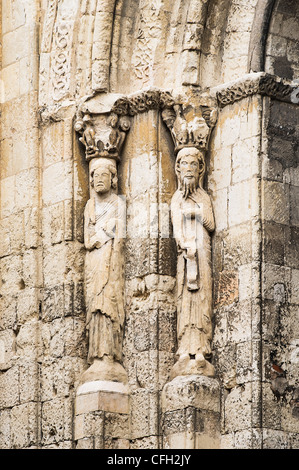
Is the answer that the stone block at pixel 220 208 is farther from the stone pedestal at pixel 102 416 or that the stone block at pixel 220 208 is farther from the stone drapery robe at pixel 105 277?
the stone pedestal at pixel 102 416

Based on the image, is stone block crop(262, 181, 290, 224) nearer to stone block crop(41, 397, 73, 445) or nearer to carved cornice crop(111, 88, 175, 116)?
carved cornice crop(111, 88, 175, 116)

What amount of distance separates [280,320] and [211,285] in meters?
0.74

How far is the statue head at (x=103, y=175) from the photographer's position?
17453mm

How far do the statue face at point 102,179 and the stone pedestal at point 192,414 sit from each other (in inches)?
76.1

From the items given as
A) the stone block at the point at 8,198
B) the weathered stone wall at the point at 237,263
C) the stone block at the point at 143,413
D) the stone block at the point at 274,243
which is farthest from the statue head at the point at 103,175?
the stone block at the point at 143,413

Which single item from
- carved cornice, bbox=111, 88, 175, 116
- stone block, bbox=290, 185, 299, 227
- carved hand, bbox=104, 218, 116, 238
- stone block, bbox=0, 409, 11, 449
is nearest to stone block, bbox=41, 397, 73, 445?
stone block, bbox=0, 409, 11, 449

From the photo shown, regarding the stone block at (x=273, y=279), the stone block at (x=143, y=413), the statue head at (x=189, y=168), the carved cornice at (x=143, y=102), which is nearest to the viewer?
the stone block at (x=273, y=279)

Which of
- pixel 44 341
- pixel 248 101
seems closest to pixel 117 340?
pixel 44 341

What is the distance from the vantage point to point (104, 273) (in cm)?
1730

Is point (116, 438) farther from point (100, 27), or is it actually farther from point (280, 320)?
point (100, 27)

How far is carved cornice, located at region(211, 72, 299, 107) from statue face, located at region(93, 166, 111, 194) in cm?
122

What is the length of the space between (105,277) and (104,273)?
1.6 inches

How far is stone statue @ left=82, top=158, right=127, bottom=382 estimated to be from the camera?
17188 mm

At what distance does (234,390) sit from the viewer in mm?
16688
